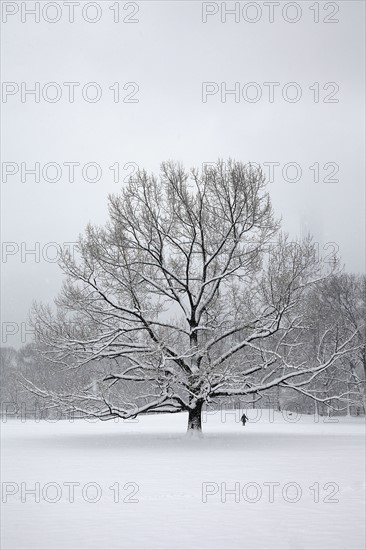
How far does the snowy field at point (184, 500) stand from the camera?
8.30 m

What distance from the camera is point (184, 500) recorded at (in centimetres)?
1099

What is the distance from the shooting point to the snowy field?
27.2ft

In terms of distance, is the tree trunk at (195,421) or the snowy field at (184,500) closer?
the snowy field at (184,500)

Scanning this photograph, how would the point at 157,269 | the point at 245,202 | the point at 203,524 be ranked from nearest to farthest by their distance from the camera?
the point at 203,524 → the point at 245,202 → the point at 157,269

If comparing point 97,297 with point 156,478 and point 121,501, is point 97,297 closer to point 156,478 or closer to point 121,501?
point 156,478

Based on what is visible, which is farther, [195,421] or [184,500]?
[195,421]

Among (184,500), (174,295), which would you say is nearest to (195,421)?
(174,295)

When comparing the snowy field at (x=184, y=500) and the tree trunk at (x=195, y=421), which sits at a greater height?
the snowy field at (x=184, y=500)

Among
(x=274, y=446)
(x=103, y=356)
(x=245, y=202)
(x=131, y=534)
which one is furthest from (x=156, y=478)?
(x=245, y=202)

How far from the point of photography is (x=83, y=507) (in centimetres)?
1041

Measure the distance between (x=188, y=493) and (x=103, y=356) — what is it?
13499mm

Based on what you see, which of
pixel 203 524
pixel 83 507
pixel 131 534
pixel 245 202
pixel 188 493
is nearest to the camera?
pixel 131 534

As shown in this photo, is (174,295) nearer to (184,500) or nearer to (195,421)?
(195,421)

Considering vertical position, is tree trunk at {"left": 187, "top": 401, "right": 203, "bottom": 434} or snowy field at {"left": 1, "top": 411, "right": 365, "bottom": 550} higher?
snowy field at {"left": 1, "top": 411, "right": 365, "bottom": 550}
